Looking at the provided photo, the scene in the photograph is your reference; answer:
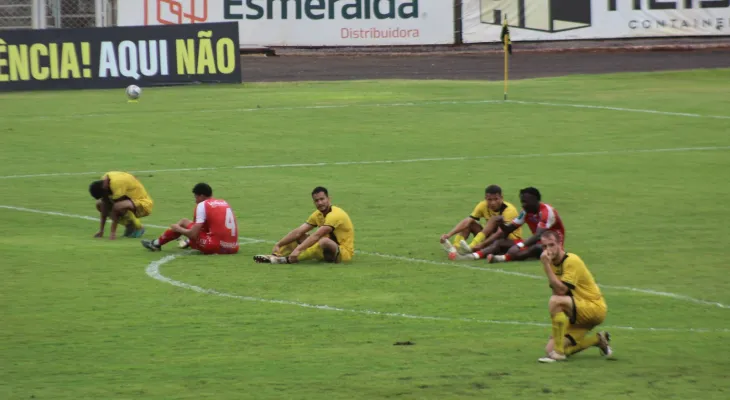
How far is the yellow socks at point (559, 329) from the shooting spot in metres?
14.1

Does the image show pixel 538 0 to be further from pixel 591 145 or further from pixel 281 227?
pixel 281 227

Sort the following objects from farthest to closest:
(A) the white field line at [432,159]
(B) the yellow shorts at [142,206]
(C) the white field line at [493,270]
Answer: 1. (A) the white field line at [432,159]
2. (B) the yellow shorts at [142,206]
3. (C) the white field line at [493,270]

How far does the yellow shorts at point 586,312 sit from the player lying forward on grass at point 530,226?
165 inches

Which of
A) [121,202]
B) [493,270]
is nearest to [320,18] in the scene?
[121,202]

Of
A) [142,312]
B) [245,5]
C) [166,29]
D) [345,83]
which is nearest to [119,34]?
[166,29]

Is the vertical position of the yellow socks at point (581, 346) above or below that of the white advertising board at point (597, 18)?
below

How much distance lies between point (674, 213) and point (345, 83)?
84.9 ft

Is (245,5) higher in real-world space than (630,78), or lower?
higher

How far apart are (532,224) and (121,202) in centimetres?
702

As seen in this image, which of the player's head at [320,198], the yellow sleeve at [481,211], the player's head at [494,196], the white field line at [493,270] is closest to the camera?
the white field line at [493,270]

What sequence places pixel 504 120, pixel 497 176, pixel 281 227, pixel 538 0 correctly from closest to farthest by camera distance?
pixel 281 227 < pixel 497 176 < pixel 504 120 < pixel 538 0

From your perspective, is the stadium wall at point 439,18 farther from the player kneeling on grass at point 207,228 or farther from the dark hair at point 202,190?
the dark hair at point 202,190

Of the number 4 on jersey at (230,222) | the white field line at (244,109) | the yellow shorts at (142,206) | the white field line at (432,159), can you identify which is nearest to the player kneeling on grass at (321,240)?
the number 4 on jersey at (230,222)

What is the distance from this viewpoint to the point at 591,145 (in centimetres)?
3459
